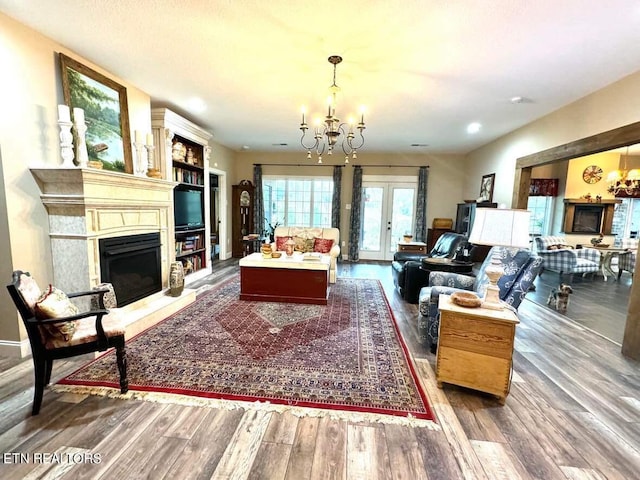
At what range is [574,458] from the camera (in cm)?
158

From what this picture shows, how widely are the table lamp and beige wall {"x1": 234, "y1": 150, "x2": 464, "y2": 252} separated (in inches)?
203

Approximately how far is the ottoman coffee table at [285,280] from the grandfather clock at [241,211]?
343 cm

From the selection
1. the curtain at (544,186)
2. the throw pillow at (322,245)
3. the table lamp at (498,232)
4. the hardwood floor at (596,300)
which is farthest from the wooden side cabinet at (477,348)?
the curtain at (544,186)

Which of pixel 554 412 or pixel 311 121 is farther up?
pixel 311 121

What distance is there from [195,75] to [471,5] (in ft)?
8.69

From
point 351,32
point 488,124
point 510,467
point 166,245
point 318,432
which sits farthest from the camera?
point 488,124

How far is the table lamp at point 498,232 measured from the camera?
2.05 metres

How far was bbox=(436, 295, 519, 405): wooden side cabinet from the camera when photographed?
1976mm

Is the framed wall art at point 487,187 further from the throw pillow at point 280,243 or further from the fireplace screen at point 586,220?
the throw pillow at point 280,243

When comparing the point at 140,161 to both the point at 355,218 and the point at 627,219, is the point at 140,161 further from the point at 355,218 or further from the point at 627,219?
the point at 627,219

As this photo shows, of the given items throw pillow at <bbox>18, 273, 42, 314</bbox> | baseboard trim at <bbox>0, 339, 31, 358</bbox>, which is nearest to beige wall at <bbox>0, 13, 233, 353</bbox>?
baseboard trim at <bbox>0, 339, 31, 358</bbox>

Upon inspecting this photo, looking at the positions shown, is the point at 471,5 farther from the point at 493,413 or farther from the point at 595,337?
the point at 595,337

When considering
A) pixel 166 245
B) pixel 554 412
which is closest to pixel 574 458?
pixel 554 412

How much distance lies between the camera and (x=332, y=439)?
167 centimetres
